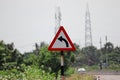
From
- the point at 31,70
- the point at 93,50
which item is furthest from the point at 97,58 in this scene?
the point at 31,70

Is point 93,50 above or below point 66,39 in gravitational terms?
above

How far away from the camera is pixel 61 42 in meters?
10.9

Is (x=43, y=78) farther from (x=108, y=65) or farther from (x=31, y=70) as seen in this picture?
(x=108, y=65)

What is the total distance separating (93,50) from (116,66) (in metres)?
10.7

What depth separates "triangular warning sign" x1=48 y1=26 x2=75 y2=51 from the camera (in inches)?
424

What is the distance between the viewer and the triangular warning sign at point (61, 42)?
1078 centimetres

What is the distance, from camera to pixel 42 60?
44312mm

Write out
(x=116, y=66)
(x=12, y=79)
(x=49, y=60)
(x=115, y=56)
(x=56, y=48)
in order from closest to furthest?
(x=56, y=48)
(x=12, y=79)
(x=49, y=60)
(x=116, y=66)
(x=115, y=56)

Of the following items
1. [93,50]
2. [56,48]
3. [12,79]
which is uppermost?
[93,50]

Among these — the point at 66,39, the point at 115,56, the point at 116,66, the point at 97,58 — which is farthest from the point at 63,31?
the point at 97,58

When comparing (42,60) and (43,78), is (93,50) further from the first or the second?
(43,78)

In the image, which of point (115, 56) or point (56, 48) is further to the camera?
point (115, 56)

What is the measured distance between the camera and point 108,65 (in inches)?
3469

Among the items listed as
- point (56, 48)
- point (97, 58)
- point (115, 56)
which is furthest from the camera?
point (97, 58)
